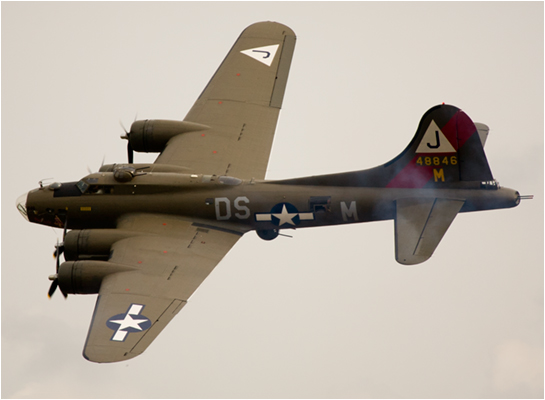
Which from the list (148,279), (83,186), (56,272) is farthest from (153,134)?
(148,279)

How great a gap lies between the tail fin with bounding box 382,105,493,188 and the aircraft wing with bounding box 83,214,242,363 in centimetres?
749

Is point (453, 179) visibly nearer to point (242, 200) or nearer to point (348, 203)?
point (348, 203)

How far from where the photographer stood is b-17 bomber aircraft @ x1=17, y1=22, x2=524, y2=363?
41688 millimetres

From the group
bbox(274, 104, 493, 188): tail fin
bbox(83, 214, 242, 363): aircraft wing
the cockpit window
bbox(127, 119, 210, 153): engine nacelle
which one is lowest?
bbox(83, 214, 242, 363): aircraft wing

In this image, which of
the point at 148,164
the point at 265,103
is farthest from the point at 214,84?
the point at 148,164

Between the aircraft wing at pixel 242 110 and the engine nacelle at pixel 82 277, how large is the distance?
6.85 m

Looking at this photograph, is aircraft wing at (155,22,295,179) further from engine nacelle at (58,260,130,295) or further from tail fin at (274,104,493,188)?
engine nacelle at (58,260,130,295)

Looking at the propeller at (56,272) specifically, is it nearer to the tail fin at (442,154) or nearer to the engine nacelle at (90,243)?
the engine nacelle at (90,243)

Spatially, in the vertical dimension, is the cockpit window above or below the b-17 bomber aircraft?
above

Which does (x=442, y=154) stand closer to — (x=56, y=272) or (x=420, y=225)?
(x=420, y=225)

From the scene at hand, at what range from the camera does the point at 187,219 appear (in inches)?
1796

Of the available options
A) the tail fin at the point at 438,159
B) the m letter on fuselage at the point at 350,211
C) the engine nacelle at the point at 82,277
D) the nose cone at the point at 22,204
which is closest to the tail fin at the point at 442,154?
the tail fin at the point at 438,159

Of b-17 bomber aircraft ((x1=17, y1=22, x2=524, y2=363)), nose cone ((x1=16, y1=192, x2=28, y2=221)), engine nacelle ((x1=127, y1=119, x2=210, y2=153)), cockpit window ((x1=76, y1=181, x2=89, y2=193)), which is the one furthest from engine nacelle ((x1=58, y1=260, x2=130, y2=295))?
engine nacelle ((x1=127, y1=119, x2=210, y2=153))

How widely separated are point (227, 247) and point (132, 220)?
4150 millimetres
